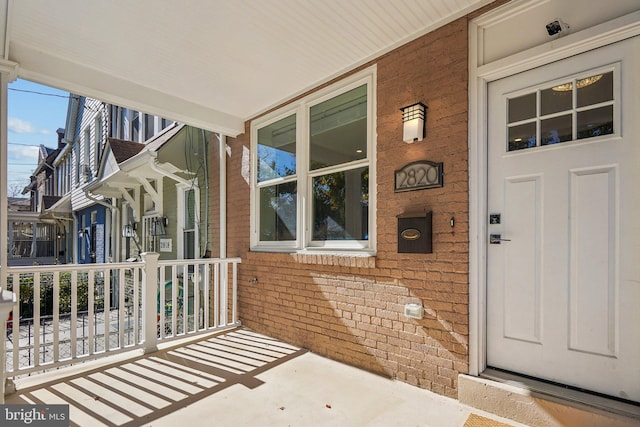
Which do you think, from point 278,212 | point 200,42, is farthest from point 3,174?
point 278,212

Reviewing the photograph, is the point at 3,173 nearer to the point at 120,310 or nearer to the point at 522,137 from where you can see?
the point at 120,310

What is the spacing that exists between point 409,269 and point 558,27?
6.09 ft

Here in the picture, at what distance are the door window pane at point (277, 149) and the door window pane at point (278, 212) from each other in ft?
0.56

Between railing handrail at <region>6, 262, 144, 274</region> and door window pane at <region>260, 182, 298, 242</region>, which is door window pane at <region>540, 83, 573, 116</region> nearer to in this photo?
door window pane at <region>260, 182, 298, 242</region>

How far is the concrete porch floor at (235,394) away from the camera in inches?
86.5

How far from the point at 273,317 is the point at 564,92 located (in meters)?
3.39

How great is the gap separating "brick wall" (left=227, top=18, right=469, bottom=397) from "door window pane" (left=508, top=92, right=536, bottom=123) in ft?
1.02

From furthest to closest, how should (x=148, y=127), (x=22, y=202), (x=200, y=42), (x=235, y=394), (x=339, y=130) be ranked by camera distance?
(x=22, y=202) < (x=148, y=127) < (x=339, y=130) < (x=200, y=42) < (x=235, y=394)

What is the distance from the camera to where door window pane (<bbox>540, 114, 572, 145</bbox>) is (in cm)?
208

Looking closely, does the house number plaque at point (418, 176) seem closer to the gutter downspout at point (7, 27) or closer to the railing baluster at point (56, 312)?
the gutter downspout at point (7, 27)

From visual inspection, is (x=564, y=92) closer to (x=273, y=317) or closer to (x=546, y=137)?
(x=546, y=137)

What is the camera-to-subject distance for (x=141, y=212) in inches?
301

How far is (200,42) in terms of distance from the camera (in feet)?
9.23

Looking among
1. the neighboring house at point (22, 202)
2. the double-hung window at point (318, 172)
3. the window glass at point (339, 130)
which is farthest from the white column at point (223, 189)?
the neighboring house at point (22, 202)
